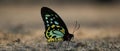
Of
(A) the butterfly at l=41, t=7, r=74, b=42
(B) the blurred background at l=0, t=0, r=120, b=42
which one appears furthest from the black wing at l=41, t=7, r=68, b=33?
(B) the blurred background at l=0, t=0, r=120, b=42

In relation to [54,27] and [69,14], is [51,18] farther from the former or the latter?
[69,14]

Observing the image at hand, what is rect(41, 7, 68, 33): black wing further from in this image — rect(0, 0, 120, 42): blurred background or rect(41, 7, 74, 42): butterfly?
rect(0, 0, 120, 42): blurred background

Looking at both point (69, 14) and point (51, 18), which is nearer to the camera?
point (51, 18)

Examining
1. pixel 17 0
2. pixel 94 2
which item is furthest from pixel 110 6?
pixel 17 0

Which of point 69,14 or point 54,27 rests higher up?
point 69,14

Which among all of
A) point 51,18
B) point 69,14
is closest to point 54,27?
point 51,18
